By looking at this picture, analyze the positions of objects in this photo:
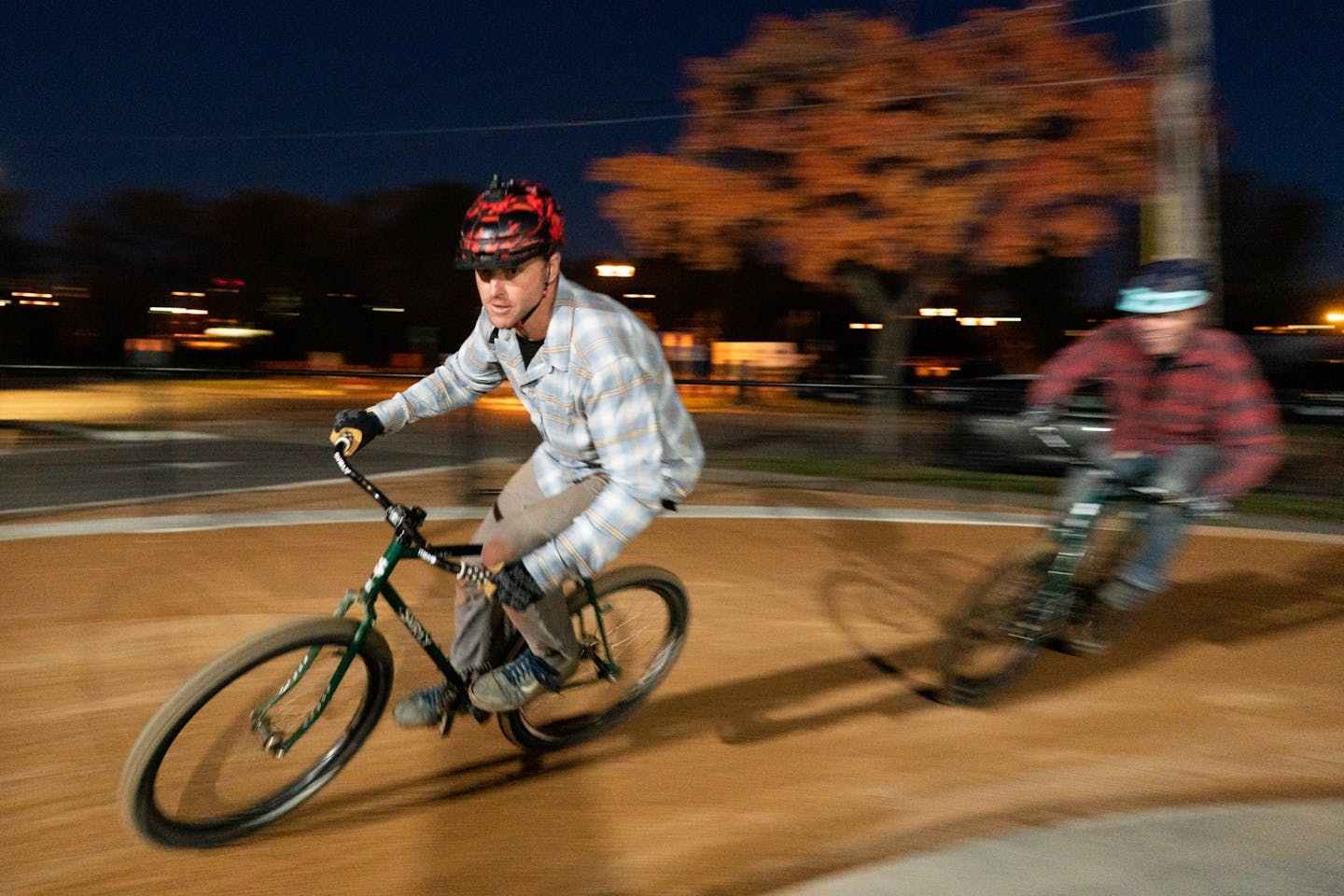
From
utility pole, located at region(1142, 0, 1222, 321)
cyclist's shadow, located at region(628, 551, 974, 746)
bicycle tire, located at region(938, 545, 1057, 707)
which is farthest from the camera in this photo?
utility pole, located at region(1142, 0, 1222, 321)

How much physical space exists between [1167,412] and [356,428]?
3387 mm

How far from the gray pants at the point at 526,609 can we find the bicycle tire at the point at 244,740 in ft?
0.98

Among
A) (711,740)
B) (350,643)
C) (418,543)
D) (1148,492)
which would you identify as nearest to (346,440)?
(418,543)

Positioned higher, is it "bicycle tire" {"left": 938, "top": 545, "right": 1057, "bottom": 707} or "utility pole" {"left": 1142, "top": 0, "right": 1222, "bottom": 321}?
"utility pole" {"left": 1142, "top": 0, "right": 1222, "bottom": 321}

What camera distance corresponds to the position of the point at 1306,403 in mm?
8914

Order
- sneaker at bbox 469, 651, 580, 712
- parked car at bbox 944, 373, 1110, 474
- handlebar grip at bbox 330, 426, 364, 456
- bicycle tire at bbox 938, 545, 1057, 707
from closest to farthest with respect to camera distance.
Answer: handlebar grip at bbox 330, 426, 364, 456
sneaker at bbox 469, 651, 580, 712
bicycle tire at bbox 938, 545, 1057, 707
parked car at bbox 944, 373, 1110, 474

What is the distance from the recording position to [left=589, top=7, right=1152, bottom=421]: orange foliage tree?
54.7 ft

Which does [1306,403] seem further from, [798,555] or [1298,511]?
[798,555]

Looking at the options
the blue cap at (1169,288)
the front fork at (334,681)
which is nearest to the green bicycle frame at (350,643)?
the front fork at (334,681)

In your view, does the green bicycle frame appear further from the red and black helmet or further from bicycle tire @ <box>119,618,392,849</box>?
the red and black helmet

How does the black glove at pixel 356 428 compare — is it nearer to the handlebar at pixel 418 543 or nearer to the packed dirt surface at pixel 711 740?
the handlebar at pixel 418 543

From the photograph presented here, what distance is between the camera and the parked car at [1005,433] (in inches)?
397

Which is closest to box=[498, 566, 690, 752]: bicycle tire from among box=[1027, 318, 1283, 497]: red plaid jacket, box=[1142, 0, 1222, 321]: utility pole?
box=[1027, 318, 1283, 497]: red plaid jacket

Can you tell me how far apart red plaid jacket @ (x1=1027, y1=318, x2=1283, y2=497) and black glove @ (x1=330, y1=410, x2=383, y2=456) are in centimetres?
292
